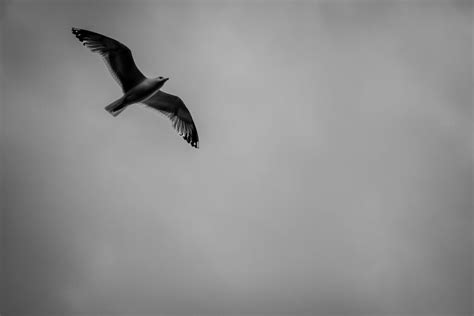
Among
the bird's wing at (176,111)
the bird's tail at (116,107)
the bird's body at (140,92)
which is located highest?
the bird's wing at (176,111)

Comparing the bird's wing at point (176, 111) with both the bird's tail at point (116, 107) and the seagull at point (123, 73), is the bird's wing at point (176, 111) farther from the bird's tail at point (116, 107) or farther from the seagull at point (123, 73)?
the bird's tail at point (116, 107)

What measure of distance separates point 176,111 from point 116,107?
2020mm

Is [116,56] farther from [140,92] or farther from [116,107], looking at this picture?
[116,107]

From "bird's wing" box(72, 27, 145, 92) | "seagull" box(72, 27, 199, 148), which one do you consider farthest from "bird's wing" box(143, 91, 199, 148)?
"bird's wing" box(72, 27, 145, 92)

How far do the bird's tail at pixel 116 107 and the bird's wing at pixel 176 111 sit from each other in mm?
1268

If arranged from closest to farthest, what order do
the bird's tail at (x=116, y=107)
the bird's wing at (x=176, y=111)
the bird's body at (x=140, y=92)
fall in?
1. the bird's tail at (x=116, y=107)
2. the bird's body at (x=140, y=92)
3. the bird's wing at (x=176, y=111)

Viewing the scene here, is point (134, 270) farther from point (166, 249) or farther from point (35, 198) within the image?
point (35, 198)

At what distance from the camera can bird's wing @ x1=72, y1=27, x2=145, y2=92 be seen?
12203mm

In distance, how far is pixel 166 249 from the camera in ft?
171

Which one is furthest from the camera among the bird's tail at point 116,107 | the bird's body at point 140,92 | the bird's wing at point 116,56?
the bird's wing at point 116,56

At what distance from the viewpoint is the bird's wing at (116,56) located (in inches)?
480

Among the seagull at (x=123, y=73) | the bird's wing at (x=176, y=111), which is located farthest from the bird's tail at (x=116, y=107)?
the bird's wing at (x=176, y=111)

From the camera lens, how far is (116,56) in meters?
12.4

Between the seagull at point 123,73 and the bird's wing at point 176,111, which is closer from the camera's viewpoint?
the seagull at point 123,73
